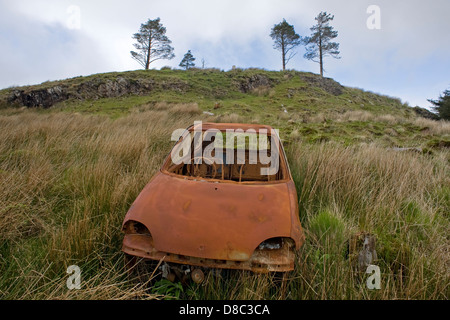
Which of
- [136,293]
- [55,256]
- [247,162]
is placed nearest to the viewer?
[136,293]

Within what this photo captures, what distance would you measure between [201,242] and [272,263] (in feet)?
1.62

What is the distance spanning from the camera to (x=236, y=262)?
1.41m

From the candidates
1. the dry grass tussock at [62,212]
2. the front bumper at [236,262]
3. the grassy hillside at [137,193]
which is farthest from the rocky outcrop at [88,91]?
the front bumper at [236,262]

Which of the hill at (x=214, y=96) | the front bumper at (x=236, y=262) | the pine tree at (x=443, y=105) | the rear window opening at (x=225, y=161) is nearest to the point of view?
the front bumper at (x=236, y=262)

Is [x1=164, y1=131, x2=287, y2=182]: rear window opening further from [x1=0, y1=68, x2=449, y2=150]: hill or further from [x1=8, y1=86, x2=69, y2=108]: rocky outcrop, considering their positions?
[x1=8, y1=86, x2=69, y2=108]: rocky outcrop

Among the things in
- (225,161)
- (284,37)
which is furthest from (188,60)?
(225,161)

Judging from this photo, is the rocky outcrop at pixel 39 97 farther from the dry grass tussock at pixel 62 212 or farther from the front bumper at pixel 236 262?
the front bumper at pixel 236 262

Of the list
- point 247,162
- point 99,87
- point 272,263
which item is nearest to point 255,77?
point 99,87

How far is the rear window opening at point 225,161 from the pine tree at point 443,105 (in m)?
21.2

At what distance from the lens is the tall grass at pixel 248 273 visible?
149 cm

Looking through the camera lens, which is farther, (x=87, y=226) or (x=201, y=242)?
(x=87, y=226)

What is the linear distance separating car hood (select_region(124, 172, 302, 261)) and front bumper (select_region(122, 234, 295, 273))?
0.16 feet

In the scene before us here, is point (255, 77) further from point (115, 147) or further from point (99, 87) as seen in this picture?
point (115, 147)

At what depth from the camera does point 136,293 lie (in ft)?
4.53
